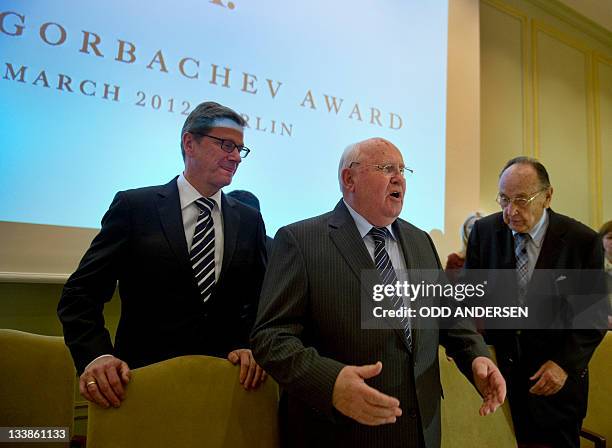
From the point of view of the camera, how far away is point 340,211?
147 centimetres

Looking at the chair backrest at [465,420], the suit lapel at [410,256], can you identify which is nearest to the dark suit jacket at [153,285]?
the suit lapel at [410,256]

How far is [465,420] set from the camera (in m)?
1.74

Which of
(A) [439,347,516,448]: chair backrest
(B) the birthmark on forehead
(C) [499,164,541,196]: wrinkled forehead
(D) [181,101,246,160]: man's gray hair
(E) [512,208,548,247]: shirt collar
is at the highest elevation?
(B) the birthmark on forehead

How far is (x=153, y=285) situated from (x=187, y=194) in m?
0.36

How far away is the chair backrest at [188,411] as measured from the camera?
3.89 ft

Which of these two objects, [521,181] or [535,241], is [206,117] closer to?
[521,181]

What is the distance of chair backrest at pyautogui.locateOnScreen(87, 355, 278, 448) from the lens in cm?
119

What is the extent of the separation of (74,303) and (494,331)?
1.70 metres

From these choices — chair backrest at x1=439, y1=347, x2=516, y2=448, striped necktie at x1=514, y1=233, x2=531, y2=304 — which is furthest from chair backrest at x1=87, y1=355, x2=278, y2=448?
striped necktie at x1=514, y1=233, x2=531, y2=304

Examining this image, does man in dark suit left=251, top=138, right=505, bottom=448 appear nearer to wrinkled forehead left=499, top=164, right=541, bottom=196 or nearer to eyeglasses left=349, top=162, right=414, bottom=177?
eyeglasses left=349, top=162, right=414, bottom=177

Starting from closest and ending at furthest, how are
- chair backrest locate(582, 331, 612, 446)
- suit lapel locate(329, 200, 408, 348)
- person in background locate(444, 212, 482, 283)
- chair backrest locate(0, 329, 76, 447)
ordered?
suit lapel locate(329, 200, 408, 348) → chair backrest locate(0, 329, 76, 447) → chair backrest locate(582, 331, 612, 446) → person in background locate(444, 212, 482, 283)

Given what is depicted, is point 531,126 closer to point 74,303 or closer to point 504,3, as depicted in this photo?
point 504,3

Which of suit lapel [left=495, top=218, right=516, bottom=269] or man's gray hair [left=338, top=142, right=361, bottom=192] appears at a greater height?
man's gray hair [left=338, top=142, right=361, bottom=192]

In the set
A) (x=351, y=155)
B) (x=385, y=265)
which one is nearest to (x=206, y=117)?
(x=351, y=155)
